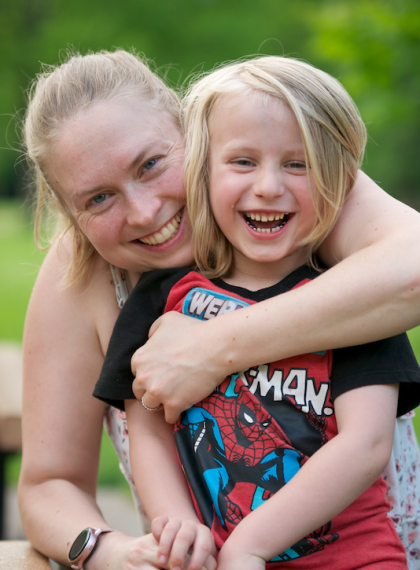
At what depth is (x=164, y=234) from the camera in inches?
76.0

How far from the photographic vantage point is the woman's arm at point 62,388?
6.79ft

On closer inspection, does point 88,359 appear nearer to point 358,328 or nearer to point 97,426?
point 97,426

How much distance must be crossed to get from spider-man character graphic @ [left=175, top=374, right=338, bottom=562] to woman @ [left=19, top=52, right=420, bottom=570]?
0.27ft

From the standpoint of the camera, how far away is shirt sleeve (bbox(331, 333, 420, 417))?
159cm

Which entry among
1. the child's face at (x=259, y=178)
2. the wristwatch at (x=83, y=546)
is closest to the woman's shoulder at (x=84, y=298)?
the child's face at (x=259, y=178)

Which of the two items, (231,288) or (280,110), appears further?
(231,288)

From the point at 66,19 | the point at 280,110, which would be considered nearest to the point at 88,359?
the point at 280,110

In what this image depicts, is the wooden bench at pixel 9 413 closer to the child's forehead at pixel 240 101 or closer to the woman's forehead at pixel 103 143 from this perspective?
the woman's forehead at pixel 103 143

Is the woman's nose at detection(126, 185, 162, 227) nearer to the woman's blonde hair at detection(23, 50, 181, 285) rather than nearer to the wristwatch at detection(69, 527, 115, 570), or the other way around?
the woman's blonde hair at detection(23, 50, 181, 285)

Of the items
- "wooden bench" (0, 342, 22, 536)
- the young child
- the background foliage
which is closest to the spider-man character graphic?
the young child

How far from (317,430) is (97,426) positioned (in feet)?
2.79

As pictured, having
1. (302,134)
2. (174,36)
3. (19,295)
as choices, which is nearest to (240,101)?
(302,134)

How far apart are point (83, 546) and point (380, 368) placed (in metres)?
0.97

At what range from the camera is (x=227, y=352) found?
5.46 feet
